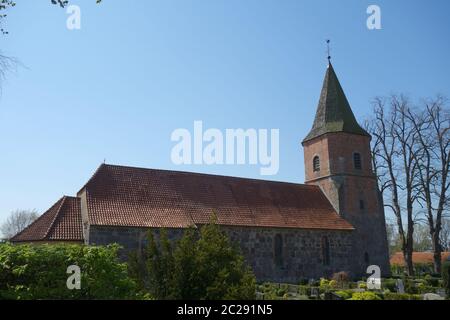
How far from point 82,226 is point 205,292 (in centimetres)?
1340

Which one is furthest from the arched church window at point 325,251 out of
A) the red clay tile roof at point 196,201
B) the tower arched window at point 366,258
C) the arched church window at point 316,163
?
the arched church window at point 316,163

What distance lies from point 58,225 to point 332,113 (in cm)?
1927

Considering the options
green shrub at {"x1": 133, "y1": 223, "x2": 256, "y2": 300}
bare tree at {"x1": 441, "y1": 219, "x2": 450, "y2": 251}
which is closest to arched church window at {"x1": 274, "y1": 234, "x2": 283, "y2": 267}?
green shrub at {"x1": 133, "y1": 223, "x2": 256, "y2": 300}

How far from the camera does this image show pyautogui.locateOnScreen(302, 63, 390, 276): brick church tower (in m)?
25.9

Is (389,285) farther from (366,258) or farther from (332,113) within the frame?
(332,113)

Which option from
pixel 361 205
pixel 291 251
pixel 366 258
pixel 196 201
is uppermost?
pixel 361 205

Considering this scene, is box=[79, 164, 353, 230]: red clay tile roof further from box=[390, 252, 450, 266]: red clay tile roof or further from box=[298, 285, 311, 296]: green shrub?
box=[390, 252, 450, 266]: red clay tile roof

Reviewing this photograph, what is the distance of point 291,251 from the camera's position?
22.3 metres

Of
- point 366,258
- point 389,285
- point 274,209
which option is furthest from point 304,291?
point 366,258

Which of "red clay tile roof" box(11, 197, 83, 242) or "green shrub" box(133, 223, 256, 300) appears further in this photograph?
"red clay tile roof" box(11, 197, 83, 242)
